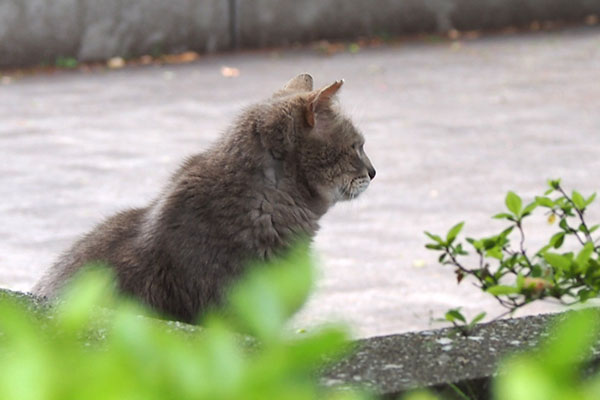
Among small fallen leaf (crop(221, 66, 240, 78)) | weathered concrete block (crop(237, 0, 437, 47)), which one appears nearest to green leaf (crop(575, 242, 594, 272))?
small fallen leaf (crop(221, 66, 240, 78))

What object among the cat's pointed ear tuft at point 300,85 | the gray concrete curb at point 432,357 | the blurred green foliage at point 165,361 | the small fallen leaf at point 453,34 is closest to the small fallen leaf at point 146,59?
the small fallen leaf at point 453,34

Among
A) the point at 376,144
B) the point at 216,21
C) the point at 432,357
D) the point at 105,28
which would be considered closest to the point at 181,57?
the point at 216,21

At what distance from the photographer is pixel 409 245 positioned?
6.50 m

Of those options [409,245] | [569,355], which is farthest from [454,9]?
[569,355]

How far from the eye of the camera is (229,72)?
12172 millimetres

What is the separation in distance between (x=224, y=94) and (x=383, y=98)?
154 cm

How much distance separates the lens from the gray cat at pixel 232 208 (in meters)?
3.53

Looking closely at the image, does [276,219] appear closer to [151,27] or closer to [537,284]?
[537,284]

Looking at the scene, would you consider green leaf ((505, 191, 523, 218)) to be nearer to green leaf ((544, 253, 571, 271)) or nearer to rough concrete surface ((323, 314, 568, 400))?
green leaf ((544, 253, 571, 271))

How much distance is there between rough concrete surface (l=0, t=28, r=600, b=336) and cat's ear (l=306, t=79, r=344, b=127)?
396 millimetres

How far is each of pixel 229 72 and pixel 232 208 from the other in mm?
8693

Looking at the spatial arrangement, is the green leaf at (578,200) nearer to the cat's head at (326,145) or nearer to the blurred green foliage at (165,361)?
the cat's head at (326,145)

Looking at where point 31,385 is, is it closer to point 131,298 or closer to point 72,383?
point 72,383

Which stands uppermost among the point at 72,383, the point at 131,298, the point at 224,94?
the point at 72,383
